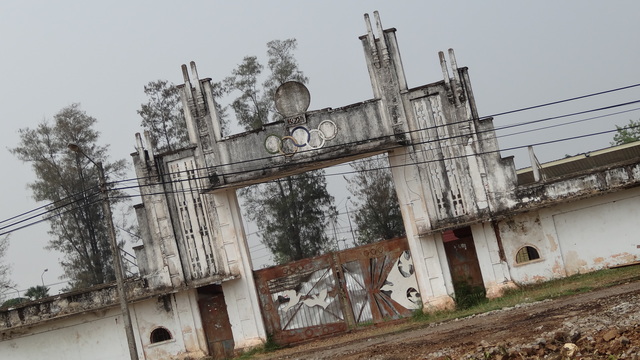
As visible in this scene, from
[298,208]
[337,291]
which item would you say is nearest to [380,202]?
[298,208]

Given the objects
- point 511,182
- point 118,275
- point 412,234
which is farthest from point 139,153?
point 511,182

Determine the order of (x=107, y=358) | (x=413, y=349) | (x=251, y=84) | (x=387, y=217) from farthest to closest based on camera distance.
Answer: (x=387, y=217)
(x=251, y=84)
(x=107, y=358)
(x=413, y=349)

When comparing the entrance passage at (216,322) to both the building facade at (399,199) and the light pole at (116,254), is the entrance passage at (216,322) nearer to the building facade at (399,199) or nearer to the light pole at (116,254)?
the building facade at (399,199)

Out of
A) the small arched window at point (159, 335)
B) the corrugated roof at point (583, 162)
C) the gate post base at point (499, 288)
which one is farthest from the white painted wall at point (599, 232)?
the corrugated roof at point (583, 162)

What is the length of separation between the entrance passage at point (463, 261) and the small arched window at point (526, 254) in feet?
4.07

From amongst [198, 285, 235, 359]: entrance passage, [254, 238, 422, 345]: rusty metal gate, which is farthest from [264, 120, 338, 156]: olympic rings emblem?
[198, 285, 235, 359]: entrance passage

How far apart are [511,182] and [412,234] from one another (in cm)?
310

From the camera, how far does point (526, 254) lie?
25.3 meters

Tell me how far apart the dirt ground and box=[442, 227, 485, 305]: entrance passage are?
1832mm

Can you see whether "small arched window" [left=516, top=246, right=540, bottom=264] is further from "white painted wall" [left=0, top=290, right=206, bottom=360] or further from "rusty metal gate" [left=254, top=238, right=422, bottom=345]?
"white painted wall" [left=0, top=290, right=206, bottom=360]

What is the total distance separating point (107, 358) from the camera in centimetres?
2612

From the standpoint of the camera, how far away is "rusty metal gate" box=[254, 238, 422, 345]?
83.0ft

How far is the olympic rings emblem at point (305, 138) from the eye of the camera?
24.5 metres

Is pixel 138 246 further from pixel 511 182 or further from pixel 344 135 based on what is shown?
pixel 511 182
